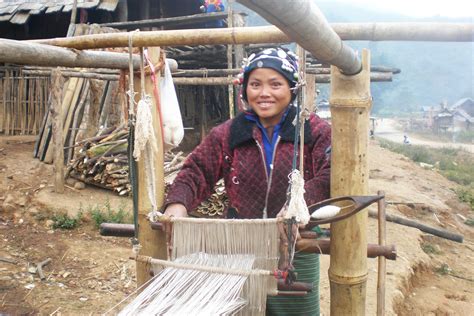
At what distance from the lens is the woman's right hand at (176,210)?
5.83ft

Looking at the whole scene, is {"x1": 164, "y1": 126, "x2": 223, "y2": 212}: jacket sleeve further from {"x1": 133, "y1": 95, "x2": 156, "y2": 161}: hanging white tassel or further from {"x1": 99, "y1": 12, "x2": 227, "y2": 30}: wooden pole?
{"x1": 99, "y1": 12, "x2": 227, "y2": 30}: wooden pole

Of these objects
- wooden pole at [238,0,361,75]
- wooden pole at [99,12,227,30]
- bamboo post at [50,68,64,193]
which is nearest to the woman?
wooden pole at [238,0,361,75]

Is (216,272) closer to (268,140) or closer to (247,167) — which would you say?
(247,167)

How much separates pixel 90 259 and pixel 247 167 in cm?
388

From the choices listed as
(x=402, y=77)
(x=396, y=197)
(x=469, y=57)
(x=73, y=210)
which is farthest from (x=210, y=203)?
(x=469, y=57)

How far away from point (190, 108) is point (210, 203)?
17.2ft

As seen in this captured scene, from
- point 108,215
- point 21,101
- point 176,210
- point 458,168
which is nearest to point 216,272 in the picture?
point 176,210

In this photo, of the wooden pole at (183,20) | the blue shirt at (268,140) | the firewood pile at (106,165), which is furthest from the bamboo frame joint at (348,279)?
the wooden pole at (183,20)

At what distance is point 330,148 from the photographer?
5.80 feet

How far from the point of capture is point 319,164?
1.81 meters

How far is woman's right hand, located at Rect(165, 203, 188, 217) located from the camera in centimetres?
178

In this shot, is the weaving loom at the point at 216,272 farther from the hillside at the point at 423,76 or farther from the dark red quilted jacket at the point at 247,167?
the hillside at the point at 423,76

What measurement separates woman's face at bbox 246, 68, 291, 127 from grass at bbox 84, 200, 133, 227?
4442 mm

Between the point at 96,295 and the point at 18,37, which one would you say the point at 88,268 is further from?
the point at 18,37
